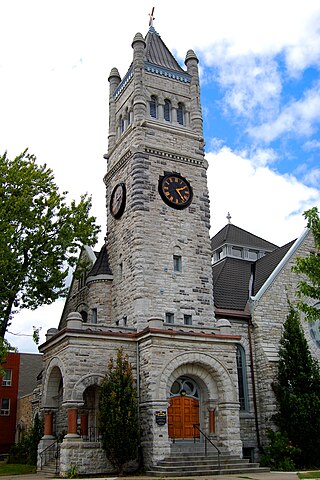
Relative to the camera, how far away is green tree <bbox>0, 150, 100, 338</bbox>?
897 inches

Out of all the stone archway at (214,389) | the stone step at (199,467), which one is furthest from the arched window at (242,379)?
the stone step at (199,467)

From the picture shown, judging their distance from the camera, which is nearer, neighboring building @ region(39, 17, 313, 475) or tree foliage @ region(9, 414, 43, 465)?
neighboring building @ region(39, 17, 313, 475)

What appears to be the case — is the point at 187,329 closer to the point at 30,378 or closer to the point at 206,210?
the point at 206,210

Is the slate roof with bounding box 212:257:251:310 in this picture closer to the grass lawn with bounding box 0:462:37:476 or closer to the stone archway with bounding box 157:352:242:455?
the stone archway with bounding box 157:352:242:455

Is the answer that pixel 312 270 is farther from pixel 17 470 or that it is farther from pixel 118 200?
pixel 17 470

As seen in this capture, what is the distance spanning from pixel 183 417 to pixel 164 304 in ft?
16.8

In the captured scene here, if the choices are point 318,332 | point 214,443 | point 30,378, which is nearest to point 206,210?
point 318,332

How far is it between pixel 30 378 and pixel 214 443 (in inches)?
1091

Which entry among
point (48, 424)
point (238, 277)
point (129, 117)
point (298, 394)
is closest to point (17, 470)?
point (48, 424)

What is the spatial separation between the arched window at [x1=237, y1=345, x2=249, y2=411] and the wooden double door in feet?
11.6

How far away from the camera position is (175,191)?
27.2 meters

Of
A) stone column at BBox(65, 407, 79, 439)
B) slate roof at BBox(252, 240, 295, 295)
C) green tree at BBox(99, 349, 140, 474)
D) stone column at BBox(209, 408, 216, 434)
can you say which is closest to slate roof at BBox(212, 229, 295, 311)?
slate roof at BBox(252, 240, 295, 295)

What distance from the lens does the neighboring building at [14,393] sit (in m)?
41.7

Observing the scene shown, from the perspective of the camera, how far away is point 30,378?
45875 millimetres
